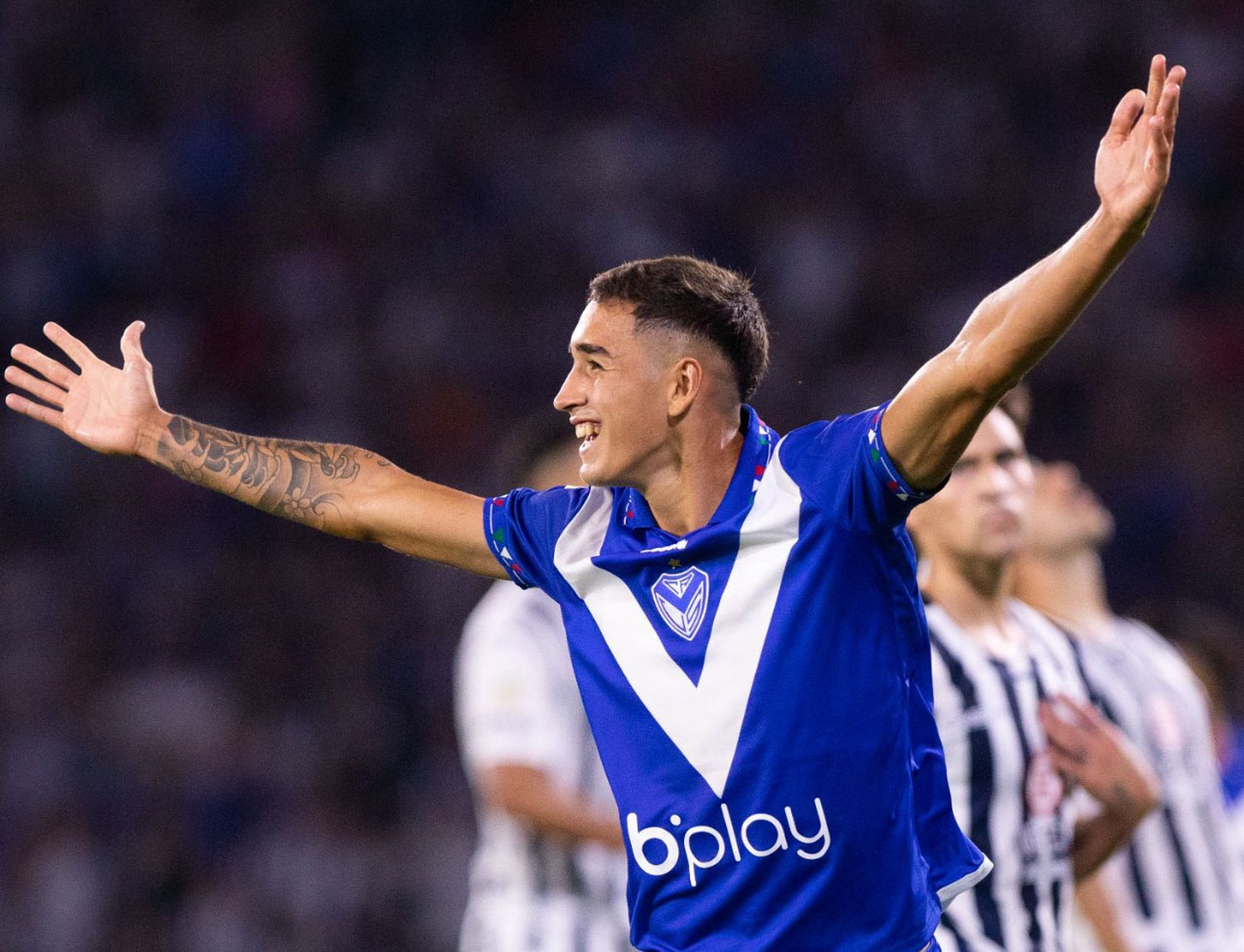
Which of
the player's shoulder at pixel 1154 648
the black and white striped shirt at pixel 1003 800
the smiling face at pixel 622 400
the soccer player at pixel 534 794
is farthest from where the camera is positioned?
the player's shoulder at pixel 1154 648

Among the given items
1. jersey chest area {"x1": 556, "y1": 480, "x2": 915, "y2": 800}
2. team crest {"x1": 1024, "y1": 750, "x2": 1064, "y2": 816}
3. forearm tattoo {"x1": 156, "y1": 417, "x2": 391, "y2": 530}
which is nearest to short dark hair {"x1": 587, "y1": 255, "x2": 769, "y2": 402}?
jersey chest area {"x1": 556, "y1": 480, "x2": 915, "y2": 800}

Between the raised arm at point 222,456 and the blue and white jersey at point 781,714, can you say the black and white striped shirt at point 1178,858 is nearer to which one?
the blue and white jersey at point 781,714

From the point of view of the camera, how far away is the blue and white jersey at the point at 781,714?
3.09 meters

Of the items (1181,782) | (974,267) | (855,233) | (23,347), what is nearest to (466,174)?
(855,233)

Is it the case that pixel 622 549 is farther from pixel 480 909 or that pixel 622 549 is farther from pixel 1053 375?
pixel 1053 375

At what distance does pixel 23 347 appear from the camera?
3668 millimetres

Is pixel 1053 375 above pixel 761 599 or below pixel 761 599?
above

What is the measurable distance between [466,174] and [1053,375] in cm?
385

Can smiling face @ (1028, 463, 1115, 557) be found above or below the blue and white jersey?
above

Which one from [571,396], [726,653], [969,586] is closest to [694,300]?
[571,396]

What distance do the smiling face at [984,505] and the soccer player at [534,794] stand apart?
117 cm

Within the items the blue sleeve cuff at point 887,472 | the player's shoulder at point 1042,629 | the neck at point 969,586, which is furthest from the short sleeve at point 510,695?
the blue sleeve cuff at point 887,472

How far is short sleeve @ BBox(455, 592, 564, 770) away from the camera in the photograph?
4902mm

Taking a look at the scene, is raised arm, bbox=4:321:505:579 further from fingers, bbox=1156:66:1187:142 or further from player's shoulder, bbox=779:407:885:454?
fingers, bbox=1156:66:1187:142
